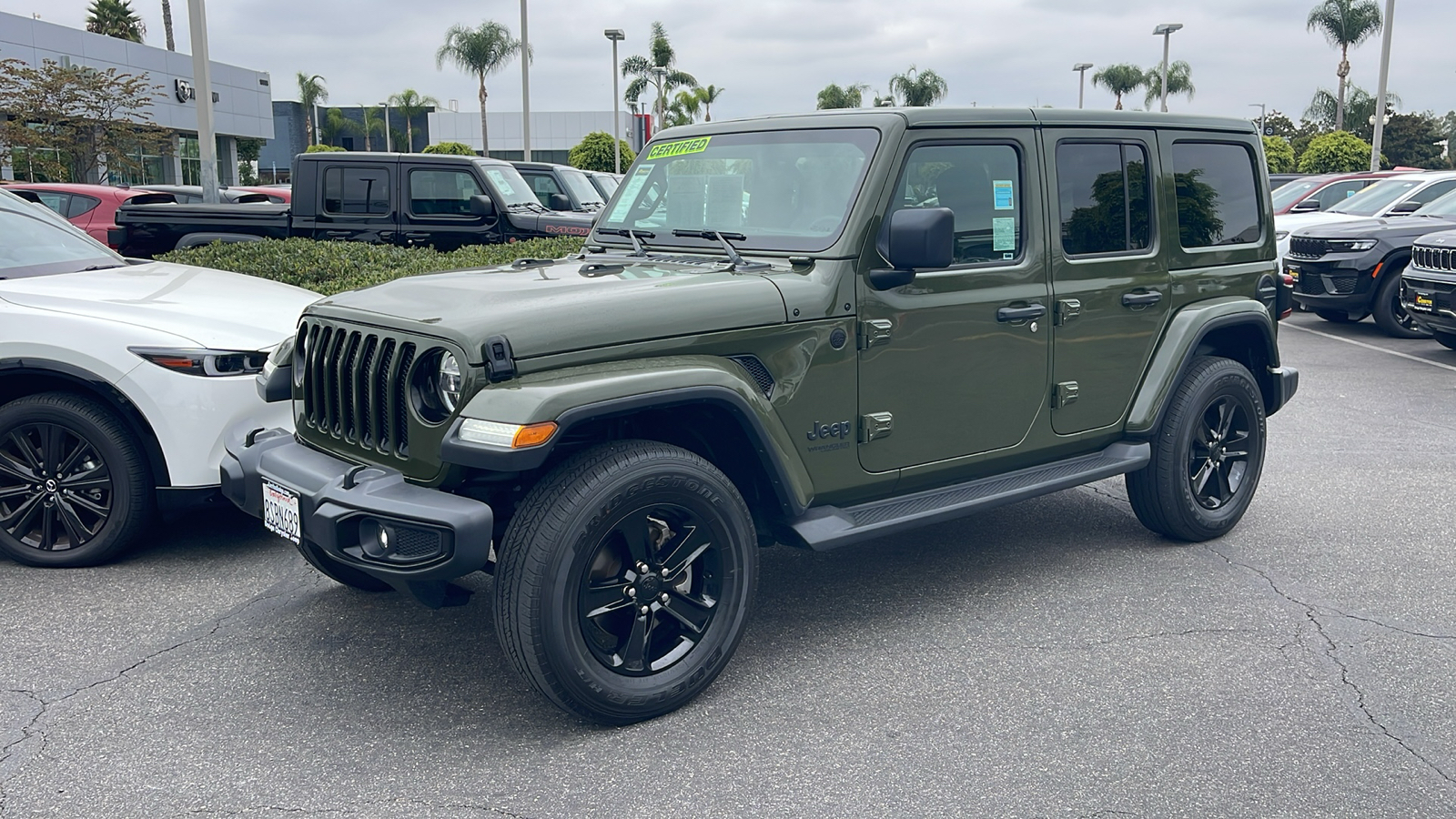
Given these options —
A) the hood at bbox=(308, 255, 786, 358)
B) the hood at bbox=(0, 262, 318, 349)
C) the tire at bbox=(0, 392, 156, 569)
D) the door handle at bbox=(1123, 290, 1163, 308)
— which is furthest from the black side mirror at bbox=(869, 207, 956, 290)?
the tire at bbox=(0, 392, 156, 569)

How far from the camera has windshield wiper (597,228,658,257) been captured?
4.61 m

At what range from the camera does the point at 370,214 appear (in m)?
12.5

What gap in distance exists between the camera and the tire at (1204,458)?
16.9 feet

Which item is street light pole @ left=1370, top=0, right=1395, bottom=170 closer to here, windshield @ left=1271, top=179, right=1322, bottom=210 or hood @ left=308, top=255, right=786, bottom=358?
windshield @ left=1271, top=179, right=1322, bottom=210

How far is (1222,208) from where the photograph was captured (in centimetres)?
536

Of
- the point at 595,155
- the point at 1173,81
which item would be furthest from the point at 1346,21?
the point at 595,155

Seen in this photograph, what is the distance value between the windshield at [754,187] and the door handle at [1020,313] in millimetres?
781

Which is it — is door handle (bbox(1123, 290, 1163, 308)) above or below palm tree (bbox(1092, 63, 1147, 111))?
below

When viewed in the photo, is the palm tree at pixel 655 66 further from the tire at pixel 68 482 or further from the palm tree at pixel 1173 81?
the tire at pixel 68 482

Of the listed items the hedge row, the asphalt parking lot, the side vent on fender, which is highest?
the hedge row

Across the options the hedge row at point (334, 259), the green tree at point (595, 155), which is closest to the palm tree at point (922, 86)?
the green tree at point (595, 155)

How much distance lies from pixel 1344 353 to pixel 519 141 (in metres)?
69.2

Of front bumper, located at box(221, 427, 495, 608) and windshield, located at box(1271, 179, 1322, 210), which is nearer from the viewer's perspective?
front bumper, located at box(221, 427, 495, 608)

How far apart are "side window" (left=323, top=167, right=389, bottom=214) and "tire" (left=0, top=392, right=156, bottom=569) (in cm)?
800
